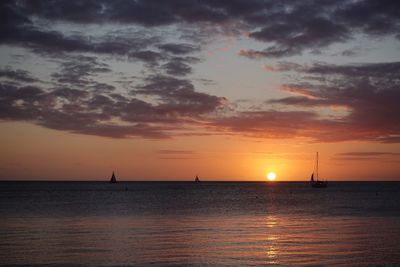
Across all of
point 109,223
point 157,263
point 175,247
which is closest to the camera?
point 157,263

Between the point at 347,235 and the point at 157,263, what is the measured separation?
843 inches

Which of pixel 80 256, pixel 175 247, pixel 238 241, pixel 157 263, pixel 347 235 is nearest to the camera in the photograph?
pixel 157 263

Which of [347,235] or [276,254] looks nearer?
[276,254]

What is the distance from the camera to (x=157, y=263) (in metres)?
33.1

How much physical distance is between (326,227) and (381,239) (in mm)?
10750

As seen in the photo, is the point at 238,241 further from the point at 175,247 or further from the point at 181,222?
the point at 181,222

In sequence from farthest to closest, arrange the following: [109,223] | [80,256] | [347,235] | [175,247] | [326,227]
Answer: [109,223]
[326,227]
[347,235]
[175,247]
[80,256]

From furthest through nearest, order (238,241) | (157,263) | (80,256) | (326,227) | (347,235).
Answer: (326,227) < (347,235) < (238,241) < (80,256) < (157,263)

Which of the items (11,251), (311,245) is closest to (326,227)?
(311,245)

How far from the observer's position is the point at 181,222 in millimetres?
61812

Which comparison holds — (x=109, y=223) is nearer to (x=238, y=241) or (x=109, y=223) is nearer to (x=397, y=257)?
(x=238, y=241)

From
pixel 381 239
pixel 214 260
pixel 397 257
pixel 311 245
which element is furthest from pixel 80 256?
pixel 381 239

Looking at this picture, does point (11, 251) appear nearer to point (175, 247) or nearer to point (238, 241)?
point (175, 247)

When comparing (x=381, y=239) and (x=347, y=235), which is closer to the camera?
(x=381, y=239)
